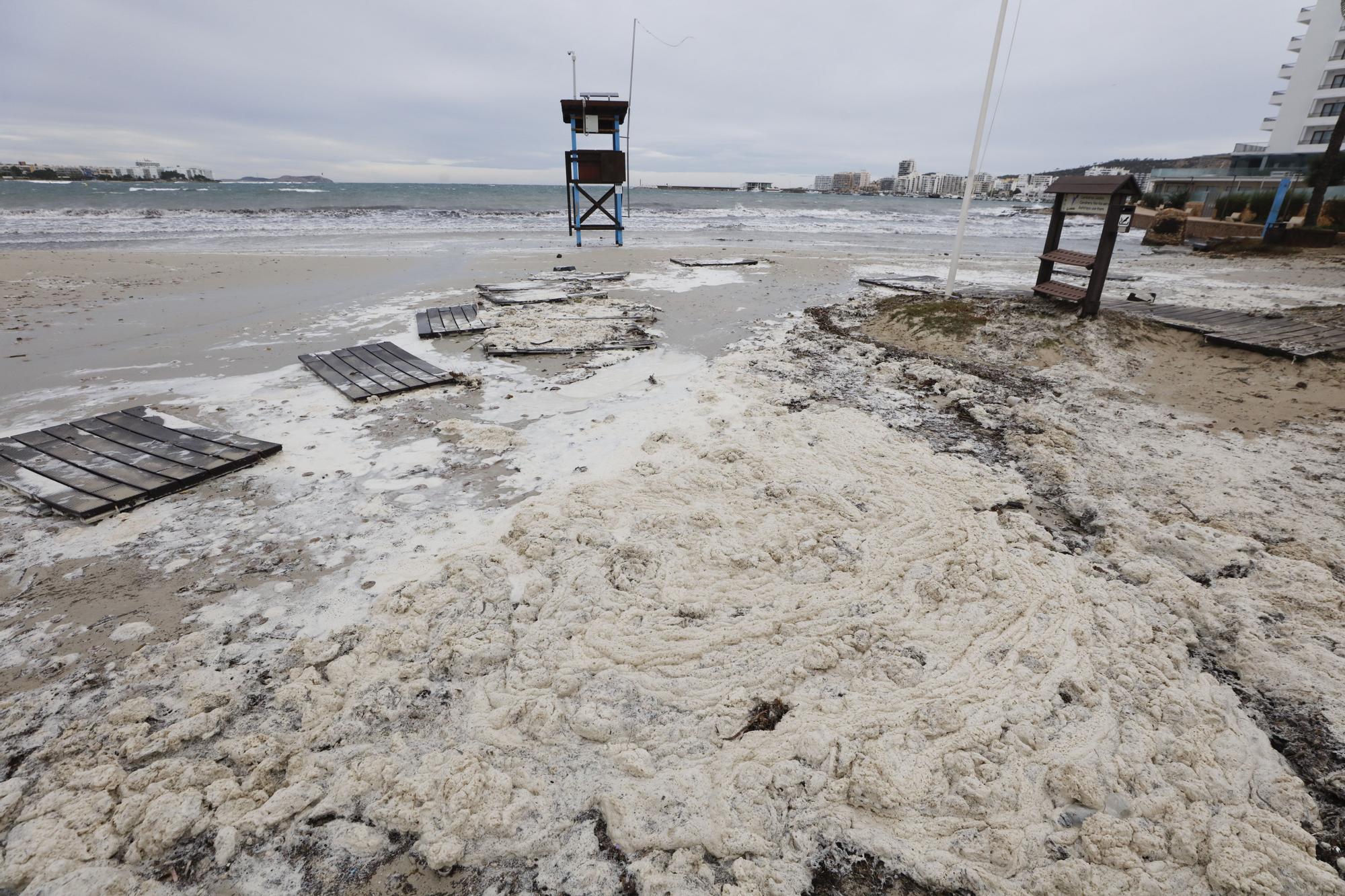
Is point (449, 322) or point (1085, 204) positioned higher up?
point (1085, 204)

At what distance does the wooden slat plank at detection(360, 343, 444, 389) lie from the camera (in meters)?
5.95

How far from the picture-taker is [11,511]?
3.62 m

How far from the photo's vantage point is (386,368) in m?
6.27

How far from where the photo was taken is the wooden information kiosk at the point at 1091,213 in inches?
282

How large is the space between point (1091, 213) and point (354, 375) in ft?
31.9

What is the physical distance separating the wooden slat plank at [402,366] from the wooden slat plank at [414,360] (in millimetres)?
35

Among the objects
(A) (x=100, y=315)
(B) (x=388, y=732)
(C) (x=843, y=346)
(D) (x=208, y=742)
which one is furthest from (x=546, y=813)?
(A) (x=100, y=315)

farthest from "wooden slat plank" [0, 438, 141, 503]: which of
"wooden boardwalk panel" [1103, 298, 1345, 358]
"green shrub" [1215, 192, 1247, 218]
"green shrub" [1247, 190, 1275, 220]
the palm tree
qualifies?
"green shrub" [1215, 192, 1247, 218]

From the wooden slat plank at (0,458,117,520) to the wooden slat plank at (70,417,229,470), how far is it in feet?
1.76

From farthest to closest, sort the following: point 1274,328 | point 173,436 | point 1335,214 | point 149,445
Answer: point 1335,214
point 1274,328
point 173,436
point 149,445

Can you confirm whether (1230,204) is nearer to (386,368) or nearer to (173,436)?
(386,368)

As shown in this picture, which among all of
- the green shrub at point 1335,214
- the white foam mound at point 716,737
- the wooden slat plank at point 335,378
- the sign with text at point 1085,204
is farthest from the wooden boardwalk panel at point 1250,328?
the green shrub at point 1335,214

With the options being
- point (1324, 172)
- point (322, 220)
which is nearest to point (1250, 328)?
point (1324, 172)

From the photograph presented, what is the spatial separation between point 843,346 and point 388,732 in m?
6.81
